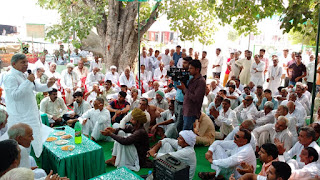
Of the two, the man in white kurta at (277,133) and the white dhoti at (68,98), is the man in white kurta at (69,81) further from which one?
the man in white kurta at (277,133)

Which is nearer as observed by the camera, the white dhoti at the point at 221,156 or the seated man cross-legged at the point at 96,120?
the white dhoti at the point at 221,156

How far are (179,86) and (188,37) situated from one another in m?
5.87

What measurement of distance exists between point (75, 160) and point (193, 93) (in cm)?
192

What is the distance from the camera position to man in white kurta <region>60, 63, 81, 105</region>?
7.56 meters

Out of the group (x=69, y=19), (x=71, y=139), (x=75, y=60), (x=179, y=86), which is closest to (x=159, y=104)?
(x=179, y=86)

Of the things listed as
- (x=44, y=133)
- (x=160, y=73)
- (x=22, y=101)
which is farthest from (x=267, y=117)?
(x=160, y=73)

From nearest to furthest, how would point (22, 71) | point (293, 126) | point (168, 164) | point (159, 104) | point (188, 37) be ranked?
point (168, 164) < point (22, 71) < point (293, 126) < point (159, 104) < point (188, 37)

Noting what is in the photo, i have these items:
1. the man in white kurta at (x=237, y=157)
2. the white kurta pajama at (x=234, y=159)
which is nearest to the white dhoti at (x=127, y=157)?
the man in white kurta at (x=237, y=157)

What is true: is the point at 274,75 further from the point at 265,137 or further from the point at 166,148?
the point at 166,148

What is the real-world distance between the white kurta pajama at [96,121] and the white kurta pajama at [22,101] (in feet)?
4.74

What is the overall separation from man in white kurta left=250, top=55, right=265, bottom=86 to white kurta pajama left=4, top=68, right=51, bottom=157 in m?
6.35

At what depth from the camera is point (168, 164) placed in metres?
2.48

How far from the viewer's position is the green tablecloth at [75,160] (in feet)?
11.0

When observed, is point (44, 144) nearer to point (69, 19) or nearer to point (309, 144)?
point (309, 144)
